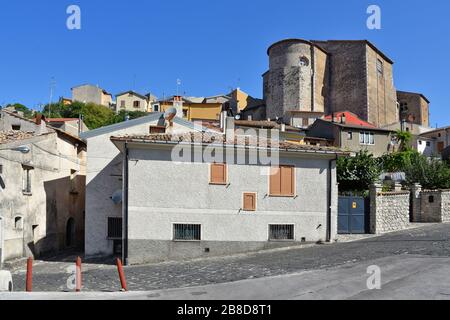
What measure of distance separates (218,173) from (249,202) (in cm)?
191

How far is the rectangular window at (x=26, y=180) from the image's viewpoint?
2140cm

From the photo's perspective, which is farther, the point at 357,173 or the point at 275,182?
the point at 357,173

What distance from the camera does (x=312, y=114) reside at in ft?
206

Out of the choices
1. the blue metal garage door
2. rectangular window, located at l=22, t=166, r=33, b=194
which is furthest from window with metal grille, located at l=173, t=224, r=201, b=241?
rectangular window, located at l=22, t=166, r=33, b=194

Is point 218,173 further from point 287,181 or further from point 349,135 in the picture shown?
point 349,135

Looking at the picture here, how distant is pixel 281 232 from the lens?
65.3 feet

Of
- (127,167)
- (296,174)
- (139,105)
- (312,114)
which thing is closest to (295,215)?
(296,174)

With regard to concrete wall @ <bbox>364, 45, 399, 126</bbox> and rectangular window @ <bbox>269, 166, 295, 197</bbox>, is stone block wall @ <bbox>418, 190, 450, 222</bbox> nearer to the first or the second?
rectangular window @ <bbox>269, 166, 295, 197</bbox>

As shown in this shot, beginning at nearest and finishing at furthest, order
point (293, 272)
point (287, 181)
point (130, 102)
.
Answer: point (293, 272) < point (287, 181) < point (130, 102)

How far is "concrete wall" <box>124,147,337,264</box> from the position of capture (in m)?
18.5

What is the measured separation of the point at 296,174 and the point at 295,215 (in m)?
1.88

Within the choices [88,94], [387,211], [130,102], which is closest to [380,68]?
[130,102]

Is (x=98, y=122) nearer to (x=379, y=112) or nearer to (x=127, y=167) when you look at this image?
(x=379, y=112)

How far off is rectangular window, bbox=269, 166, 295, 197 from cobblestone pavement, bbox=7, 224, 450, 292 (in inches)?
102
